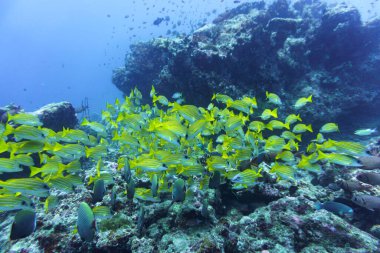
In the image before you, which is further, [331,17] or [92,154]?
[331,17]

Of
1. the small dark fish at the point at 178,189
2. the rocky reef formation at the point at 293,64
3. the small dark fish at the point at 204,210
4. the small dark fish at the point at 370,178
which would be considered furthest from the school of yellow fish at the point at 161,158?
the rocky reef formation at the point at 293,64

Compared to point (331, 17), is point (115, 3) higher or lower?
higher

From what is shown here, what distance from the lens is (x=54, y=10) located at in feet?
641

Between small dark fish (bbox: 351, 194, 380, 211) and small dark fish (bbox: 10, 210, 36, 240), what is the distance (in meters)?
5.45

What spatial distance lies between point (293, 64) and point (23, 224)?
1188cm

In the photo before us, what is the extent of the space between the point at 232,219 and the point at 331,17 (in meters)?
11.2

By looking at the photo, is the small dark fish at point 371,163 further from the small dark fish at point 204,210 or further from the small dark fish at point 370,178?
the small dark fish at point 204,210

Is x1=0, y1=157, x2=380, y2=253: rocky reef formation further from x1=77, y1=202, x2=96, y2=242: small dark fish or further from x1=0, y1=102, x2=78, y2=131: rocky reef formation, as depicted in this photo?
x1=0, y1=102, x2=78, y2=131: rocky reef formation

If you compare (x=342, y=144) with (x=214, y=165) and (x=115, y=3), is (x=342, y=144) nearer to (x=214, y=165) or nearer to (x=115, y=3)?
(x=214, y=165)

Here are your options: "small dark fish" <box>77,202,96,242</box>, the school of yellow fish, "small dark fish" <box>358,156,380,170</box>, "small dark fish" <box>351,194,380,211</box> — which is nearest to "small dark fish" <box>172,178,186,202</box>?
the school of yellow fish

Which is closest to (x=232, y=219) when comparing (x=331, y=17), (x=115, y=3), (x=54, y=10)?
(x=331, y=17)

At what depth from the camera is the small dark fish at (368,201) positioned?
5.20 meters

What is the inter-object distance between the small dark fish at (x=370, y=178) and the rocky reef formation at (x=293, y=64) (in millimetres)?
5233

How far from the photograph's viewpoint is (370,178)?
20.0 feet
